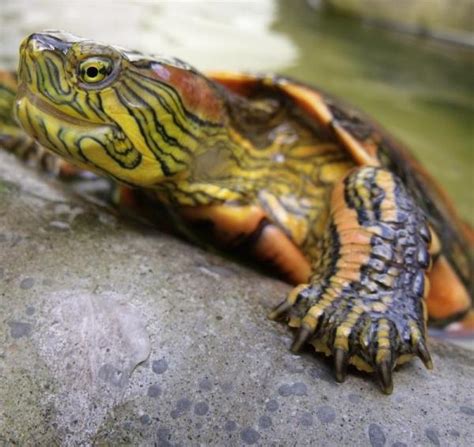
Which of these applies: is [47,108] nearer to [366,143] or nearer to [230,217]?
[230,217]

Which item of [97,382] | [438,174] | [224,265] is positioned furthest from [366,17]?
[97,382]

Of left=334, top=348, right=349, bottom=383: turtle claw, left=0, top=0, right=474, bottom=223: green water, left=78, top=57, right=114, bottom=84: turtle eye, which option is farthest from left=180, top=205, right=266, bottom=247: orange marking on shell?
left=0, top=0, right=474, bottom=223: green water

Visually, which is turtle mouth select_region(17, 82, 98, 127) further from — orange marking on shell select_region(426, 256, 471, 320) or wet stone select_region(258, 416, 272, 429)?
orange marking on shell select_region(426, 256, 471, 320)

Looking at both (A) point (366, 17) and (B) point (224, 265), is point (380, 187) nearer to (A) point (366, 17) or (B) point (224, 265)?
(B) point (224, 265)

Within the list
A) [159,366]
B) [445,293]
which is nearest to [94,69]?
[159,366]

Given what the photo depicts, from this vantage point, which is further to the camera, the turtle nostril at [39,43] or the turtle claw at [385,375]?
the turtle nostril at [39,43]

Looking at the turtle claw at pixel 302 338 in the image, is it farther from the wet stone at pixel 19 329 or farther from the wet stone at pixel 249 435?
the wet stone at pixel 19 329

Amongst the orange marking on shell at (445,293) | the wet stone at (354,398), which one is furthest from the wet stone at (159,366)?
the orange marking on shell at (445,293)
